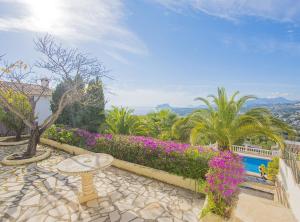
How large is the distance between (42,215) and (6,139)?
9842 millimetres

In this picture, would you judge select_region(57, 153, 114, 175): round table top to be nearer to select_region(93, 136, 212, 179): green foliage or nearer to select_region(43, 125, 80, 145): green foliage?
select_region(93, 136, 212, 179): green foliage

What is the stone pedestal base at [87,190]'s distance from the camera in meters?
4.67

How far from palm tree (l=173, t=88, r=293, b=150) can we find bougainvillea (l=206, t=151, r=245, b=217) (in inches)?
112

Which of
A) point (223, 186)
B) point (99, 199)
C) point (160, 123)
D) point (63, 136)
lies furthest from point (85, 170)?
point (160, 123)

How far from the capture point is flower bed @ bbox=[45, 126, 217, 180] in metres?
5.68

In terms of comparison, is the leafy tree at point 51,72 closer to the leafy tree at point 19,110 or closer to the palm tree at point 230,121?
the leafy tree at point 19,110

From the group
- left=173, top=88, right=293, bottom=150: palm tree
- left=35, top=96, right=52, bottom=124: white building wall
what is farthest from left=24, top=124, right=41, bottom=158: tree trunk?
left=35, top=96, right=52, bottom=124: white building wall

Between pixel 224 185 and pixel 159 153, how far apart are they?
9.60 ft

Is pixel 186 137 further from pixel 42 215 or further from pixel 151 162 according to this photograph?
pixel 42 215

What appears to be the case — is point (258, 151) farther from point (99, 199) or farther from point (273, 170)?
point (99, 199)

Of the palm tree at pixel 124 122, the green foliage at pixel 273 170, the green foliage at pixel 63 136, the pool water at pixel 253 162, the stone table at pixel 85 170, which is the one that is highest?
the palm tree at pixel 124 122

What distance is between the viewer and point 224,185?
3.75 metres

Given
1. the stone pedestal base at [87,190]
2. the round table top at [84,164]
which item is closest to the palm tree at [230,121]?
the round table top at [84,164]

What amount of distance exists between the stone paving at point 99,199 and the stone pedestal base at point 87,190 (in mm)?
148
